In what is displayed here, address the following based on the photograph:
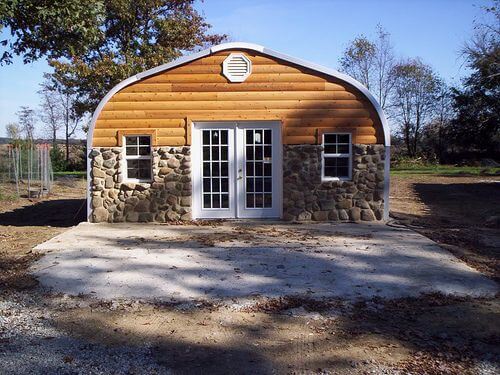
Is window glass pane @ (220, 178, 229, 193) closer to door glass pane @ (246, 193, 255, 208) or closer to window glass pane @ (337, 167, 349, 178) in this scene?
door glass pane @ (246, 193, 255, 208)

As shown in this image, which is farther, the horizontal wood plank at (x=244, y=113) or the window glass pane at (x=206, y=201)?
the window glass pane at (x=206, y=201)

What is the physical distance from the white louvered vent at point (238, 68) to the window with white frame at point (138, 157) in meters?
2.28

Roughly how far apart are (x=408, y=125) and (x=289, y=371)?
134 ft

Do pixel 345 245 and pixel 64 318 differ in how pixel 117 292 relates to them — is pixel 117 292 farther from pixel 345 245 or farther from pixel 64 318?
pixel 345 245

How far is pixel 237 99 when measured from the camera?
11.3 m

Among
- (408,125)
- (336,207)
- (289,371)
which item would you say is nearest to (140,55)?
(336,207)

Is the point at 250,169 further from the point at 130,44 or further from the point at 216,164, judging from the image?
the point at 130,44

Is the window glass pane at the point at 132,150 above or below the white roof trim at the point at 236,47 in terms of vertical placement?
below

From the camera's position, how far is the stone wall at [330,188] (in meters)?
11.3

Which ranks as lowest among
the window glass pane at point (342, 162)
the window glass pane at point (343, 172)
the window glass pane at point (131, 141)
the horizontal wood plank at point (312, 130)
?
the window glass pane at point (343, 172)

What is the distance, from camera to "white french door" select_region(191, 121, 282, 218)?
11.5 metres

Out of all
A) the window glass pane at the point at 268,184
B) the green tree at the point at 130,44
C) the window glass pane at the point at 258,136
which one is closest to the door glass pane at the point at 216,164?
the window glass pane at the point at 258,136

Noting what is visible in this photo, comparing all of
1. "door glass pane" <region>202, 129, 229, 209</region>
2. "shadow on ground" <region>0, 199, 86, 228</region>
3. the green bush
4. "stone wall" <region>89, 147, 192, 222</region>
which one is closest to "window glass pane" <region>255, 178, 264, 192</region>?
"door glass pane" <region>202, 129, 229, 209</region>

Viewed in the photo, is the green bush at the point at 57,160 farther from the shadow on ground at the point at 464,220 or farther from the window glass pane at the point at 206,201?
the window glass pane at the point at 206,201
